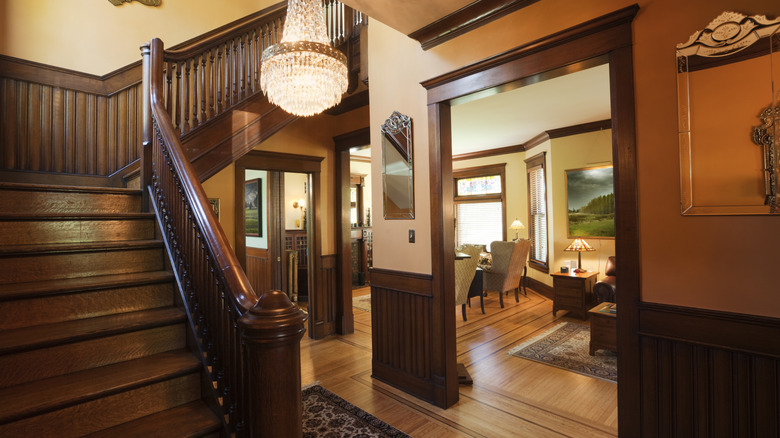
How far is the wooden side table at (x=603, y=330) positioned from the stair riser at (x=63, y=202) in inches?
167

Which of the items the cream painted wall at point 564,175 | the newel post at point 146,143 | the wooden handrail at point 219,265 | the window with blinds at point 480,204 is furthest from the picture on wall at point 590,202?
the newel post at point 146,143

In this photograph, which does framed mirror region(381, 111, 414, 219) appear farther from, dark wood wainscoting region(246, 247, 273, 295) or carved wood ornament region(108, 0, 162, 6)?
dark wood wainscoting region(246, 247, 273, 295)

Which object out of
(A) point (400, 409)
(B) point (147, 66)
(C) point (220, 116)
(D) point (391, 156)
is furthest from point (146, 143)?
(A) point (400, 409)

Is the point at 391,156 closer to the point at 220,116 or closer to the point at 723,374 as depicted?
the point at 220,116

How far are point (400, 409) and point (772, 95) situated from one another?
281cm

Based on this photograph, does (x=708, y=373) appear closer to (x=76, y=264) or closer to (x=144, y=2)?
(x=76, y=264)

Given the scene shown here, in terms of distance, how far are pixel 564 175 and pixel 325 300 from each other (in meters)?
4.42

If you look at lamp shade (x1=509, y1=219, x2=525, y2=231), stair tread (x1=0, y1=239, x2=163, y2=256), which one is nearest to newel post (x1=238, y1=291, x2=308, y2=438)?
stair tread (x1=0, y1=239, x2=163, y2=256)

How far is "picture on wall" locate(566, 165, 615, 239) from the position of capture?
18.6ft

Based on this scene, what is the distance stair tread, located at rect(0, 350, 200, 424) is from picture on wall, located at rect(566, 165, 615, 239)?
5906mm

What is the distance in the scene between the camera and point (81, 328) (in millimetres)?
1606

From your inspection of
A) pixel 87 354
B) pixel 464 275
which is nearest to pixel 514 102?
pixel 464 275

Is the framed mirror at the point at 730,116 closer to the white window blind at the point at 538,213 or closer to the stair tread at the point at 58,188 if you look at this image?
the stair tread at the point at 58,188

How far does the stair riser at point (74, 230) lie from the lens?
196 cm
